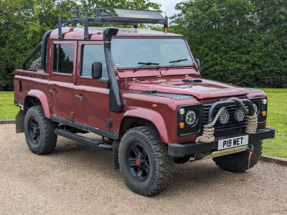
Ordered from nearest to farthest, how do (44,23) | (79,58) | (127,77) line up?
(127,77)
(79,58)
(44,23)

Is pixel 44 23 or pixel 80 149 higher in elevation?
pixel 44 23

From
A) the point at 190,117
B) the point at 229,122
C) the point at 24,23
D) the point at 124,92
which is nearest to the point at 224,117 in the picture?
the point at 229,122

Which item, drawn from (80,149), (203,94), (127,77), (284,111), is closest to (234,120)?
(203,94)

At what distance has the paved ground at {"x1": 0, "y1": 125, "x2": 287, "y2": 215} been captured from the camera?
5.18 m

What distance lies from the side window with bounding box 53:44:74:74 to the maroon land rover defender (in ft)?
0.06

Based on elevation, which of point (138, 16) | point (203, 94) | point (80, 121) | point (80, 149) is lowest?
point (80, 149)

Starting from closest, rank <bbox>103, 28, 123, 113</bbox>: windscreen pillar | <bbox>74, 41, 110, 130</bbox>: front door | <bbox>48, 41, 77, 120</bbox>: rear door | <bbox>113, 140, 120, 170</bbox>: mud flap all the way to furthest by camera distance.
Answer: <bbox>103, 28, 123, 113</bbox>: windscreen pillar, <bbox>113, 140, 120, 170</bbox>: mud flap, <bbox>74, 41, 110, 130</bbox>: front door, <bbox>48, 41, 77, 120</bbox>: rear door

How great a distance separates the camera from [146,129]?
18.2ft

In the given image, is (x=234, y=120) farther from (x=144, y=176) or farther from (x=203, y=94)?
(x=144, y=176)

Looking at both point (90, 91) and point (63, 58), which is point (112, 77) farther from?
point (63, 58)

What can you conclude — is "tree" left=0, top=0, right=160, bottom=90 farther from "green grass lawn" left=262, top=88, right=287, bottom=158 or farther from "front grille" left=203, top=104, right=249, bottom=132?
"front grille" left=203, top=104, right=249, bottom=132

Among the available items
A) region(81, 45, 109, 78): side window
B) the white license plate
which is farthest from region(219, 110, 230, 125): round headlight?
region(81, 45, 109, 78): side window

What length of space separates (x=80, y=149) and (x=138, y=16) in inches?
119

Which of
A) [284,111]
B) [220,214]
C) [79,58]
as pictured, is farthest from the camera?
[284,111]
